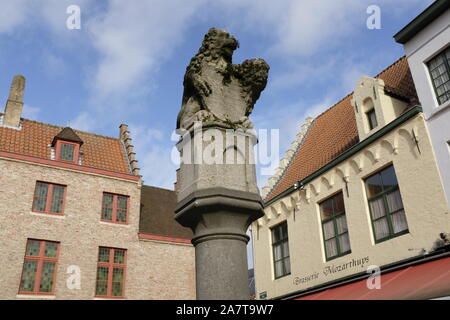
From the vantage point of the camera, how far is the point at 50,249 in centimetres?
1831

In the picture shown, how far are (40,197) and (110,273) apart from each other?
4.69 meters

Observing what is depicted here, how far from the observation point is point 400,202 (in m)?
11.6

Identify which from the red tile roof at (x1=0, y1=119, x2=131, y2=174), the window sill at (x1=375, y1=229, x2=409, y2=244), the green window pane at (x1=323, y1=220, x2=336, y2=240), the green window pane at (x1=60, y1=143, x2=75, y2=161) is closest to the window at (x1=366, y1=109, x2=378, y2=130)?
the green window pane at (x1=323, y1=220, x2=336, y2=240)

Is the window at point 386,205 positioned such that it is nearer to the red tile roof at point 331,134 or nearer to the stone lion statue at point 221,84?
the red tile roof at point 331,134

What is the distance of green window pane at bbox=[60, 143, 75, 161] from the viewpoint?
805 inches

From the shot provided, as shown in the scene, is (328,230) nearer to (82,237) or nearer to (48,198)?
(82,237)

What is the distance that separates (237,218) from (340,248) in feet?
33.2

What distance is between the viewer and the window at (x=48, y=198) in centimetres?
1867

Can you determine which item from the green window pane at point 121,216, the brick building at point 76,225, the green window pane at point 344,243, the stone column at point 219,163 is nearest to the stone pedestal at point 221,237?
the stone column at point 219,163

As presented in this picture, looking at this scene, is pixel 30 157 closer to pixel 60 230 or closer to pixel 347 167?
pixel 60 230

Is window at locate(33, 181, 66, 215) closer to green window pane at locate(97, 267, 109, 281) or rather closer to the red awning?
green window pane at locate(97, 267, 109, 281)

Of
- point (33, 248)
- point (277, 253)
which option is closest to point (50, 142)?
point (33, 248)
